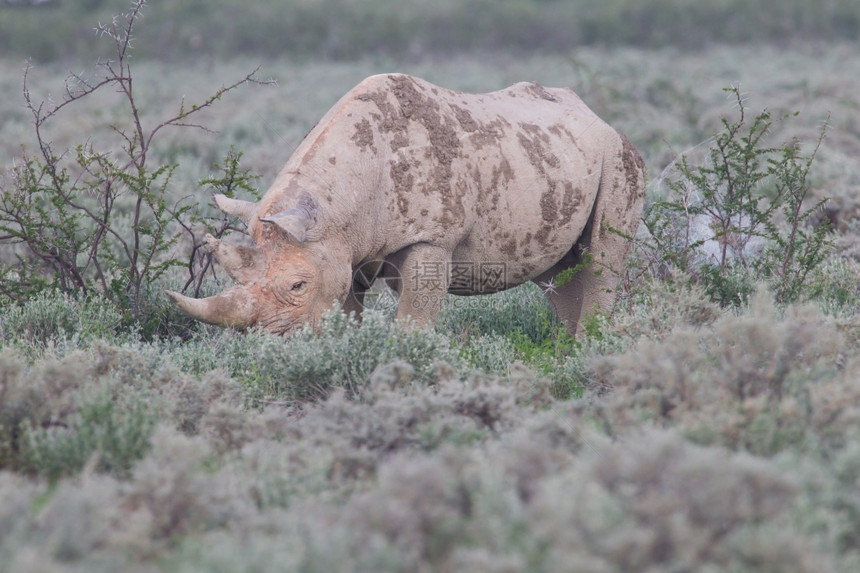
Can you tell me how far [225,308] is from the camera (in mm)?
5770

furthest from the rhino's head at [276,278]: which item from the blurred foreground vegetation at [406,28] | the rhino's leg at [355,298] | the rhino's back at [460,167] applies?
the blurred foreground vegetation at [406,28]

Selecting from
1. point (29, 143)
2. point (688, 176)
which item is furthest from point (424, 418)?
point (29, 143)

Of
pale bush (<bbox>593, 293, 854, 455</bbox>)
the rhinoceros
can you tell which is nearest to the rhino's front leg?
the rhinoceros

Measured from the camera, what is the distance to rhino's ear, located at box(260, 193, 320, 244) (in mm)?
5617

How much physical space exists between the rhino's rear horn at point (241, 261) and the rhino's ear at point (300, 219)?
0.26 metres

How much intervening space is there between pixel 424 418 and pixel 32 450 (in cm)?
180

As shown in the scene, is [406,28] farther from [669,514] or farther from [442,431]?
[669,514]

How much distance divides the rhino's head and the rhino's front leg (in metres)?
0.53

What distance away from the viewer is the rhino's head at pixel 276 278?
19.0 feet

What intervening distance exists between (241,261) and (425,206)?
1245mm

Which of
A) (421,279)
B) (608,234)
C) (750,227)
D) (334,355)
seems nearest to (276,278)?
(334,355)

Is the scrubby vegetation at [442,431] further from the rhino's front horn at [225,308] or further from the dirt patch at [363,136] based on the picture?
the dirt patch at [363,136]

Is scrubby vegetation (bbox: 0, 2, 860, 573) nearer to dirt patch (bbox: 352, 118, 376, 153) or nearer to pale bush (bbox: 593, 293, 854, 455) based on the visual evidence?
pale bush (bbox: 593, 293, 854, 455)

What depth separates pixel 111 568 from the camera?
321cm
